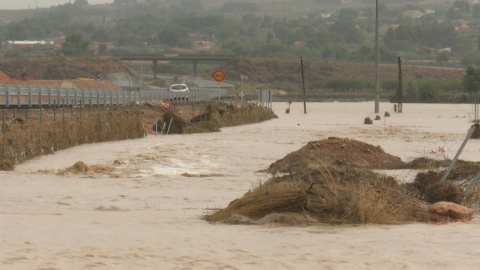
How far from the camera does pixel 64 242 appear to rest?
12664 mm

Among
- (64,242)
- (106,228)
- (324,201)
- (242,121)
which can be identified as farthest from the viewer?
(242,121)

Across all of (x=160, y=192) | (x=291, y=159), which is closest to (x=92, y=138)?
(x=291, y=159)

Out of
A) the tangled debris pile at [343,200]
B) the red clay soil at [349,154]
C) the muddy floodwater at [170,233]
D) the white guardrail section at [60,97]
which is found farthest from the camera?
the white guardrail section at [60,97]

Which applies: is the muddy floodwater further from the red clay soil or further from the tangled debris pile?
the red clay soil

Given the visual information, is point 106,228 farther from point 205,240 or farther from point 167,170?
point 167,170

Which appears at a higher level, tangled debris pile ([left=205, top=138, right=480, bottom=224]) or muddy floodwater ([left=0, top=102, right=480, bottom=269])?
tangled debris pile ([left=205, top=138, right=480, bottom=224])

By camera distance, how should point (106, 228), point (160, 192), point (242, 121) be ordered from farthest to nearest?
1. point (242, 121)
2. point (160, 192)
3. point (106, 228)

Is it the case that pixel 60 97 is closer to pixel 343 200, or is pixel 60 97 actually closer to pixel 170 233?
pixel 343 200

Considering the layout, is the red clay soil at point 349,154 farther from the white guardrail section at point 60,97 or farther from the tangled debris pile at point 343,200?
the white guardrail section at point 60,97

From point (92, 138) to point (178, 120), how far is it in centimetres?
836

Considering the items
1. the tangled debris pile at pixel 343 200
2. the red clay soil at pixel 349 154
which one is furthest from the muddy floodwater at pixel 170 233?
the red clay soil at pixel 349 154

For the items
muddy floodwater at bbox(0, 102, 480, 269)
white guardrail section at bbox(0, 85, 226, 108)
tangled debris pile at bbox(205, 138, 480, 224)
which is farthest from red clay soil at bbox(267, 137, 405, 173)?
white guardrail section at bbox(0, 85, 226, 108)

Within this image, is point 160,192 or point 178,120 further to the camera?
point 178,120

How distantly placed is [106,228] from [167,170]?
1113 cm
